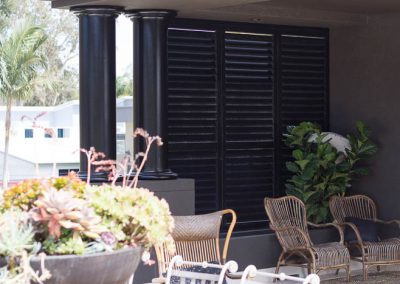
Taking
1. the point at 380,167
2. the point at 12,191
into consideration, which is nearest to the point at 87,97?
the point at 380,167

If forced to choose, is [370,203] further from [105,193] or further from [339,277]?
[105,193]

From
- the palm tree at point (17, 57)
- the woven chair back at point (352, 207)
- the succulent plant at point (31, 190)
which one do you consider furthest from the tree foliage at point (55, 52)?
the succulent plant at point (31, 190)

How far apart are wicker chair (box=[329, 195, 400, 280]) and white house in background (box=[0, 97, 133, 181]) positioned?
6.92 feet

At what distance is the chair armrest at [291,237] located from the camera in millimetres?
7895

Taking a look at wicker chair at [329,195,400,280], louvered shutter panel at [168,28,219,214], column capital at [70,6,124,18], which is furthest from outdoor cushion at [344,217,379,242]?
column capital at [70,6,124,18]

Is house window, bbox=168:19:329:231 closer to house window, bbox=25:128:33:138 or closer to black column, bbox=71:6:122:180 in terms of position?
black column, bbox=71:6:122:180

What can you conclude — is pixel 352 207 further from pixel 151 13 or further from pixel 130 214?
pixel 130 214

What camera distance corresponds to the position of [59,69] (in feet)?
62.5

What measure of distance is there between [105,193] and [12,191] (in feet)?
0.88

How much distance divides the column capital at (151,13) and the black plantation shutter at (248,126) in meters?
1.36

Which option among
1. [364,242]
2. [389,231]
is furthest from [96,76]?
[389,231]

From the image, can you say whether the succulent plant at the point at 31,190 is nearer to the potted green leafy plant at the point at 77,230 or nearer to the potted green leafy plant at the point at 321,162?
the potted green leafy plant at the point at 77,230

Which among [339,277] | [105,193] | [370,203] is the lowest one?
[339,277]

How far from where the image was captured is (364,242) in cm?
821
